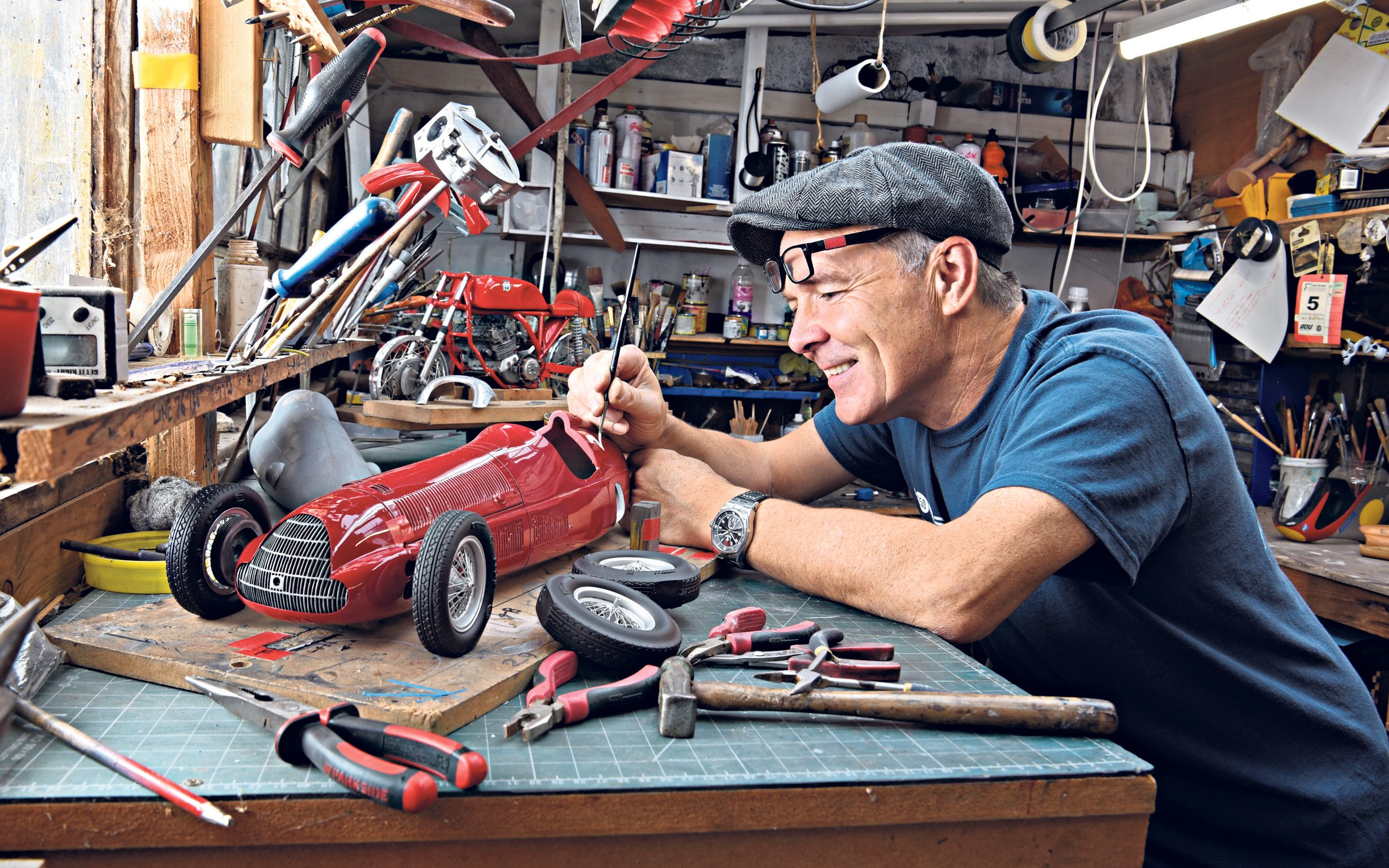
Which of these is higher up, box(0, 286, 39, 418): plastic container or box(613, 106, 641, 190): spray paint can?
box(613, 106, 641, 190): spray paint can

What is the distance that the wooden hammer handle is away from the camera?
3.27ft

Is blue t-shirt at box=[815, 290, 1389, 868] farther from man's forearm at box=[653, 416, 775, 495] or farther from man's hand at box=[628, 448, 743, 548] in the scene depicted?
man's forearm at box=[653, 416, 775, 495]

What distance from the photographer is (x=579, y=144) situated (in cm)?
470

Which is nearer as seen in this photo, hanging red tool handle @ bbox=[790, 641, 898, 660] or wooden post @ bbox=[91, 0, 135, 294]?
hanging red tool handle @ bbox=[790, 641, 898, 660]

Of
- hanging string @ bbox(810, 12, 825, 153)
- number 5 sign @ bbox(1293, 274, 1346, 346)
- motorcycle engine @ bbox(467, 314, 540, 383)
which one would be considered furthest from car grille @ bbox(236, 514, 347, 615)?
hanging string @ bbox(810, 12, 825, 153)

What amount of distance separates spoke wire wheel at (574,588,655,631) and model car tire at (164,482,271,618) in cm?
49

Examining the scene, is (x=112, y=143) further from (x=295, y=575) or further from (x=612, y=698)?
(x=612, y=698)

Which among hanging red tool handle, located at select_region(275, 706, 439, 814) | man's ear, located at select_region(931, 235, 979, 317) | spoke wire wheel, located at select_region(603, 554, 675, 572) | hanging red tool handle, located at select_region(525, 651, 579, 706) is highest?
man's ear, located at select_region(931, 235, 979, 317)

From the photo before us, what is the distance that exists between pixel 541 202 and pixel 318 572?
3943 mm

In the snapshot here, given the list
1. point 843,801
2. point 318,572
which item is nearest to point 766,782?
point 843,801

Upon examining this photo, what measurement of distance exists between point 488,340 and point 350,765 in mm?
2751

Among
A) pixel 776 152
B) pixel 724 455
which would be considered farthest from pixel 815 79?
pixel 724 455

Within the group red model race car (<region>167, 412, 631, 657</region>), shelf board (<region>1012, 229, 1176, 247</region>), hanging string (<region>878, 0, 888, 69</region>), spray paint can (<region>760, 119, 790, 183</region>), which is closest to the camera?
red model race car (<region>167, 412, 631, 657</region>)

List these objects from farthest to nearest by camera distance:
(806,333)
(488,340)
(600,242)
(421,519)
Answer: (600,242) < (488,340) < (806,333) < (421,519)
